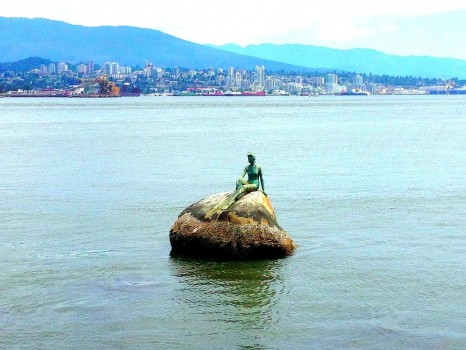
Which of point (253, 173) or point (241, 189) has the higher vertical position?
point (253, 173)

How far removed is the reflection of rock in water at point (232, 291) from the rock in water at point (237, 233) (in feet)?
1.17

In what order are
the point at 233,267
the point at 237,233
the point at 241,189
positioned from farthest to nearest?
the point at 241,189
the point at 237,233
the point at 233,267

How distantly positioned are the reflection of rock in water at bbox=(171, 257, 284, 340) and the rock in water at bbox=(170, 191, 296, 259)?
36cm

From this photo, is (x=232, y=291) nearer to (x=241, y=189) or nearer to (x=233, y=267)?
(x=233, y=267)

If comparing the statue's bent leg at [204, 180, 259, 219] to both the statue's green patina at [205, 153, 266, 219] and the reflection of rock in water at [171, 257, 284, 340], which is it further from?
the reflection of rock in water at [171, 257, 284, 340]

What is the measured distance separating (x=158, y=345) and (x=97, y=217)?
40.9 ft

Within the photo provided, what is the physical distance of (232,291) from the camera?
60.0ft

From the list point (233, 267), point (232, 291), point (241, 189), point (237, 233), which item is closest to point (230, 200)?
point (241, 189)

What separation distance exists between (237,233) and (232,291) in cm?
264

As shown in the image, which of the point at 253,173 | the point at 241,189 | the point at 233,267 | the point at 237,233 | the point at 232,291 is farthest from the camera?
the point at 253,173

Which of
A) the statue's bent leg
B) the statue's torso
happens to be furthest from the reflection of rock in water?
the statue's torso

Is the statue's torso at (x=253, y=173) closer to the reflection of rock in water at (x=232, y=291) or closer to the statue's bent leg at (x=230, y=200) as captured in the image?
the statue's bent leg at (x=230, y=200)

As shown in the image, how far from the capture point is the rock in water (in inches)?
814

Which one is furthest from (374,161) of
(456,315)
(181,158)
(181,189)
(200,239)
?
(456,315)
